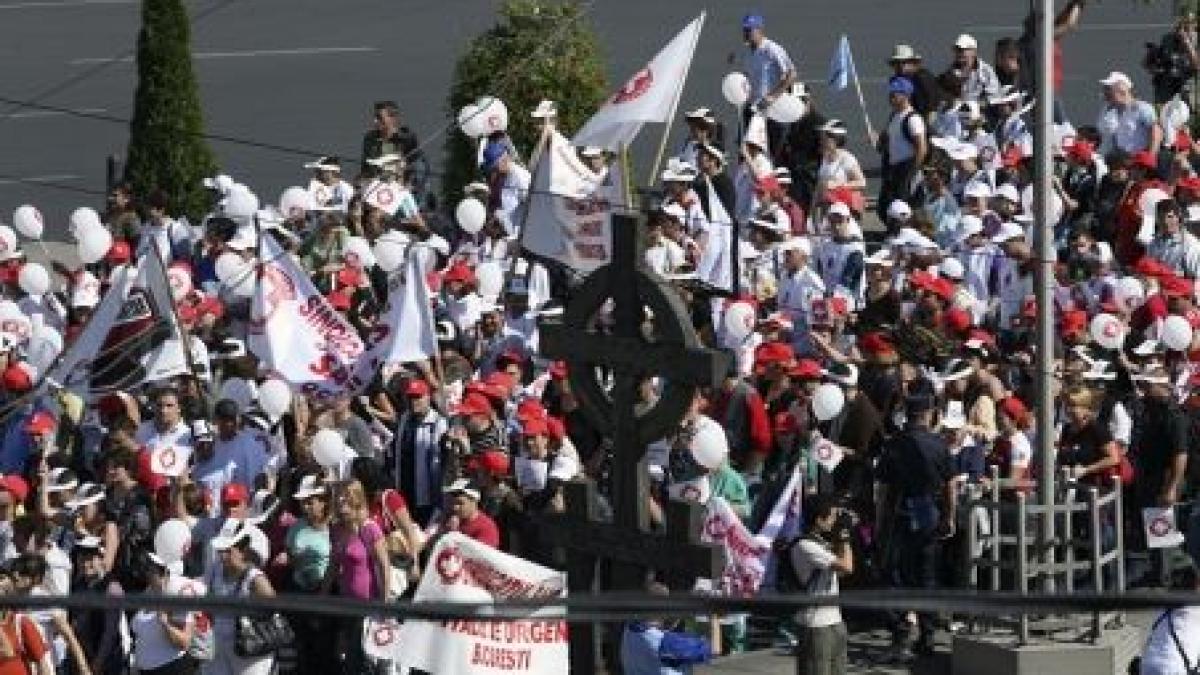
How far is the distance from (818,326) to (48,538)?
5.43 meters

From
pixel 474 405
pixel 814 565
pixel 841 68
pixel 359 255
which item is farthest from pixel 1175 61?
pixel 814 565

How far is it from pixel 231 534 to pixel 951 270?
642 cm

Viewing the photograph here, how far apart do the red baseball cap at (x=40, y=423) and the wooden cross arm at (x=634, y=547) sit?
7.57m

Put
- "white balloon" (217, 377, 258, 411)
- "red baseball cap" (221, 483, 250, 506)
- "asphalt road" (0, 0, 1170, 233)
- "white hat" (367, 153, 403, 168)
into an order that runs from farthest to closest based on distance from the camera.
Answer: "asphalt road" (0, 0, 1170, 233) → "white hat" (367, 153, 403, 168) → "white balloon" (217, 377, 258, 411) → "red baseball cap" (221, 483, 250, 506)

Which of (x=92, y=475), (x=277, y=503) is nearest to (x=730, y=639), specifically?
(x=277, y=503)

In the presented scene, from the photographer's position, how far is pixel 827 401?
20.6 meters

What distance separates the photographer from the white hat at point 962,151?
26234mm

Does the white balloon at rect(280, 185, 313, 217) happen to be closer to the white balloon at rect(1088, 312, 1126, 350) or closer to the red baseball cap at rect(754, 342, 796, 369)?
the red baseball cap at rect(754, 342, 796, 369)

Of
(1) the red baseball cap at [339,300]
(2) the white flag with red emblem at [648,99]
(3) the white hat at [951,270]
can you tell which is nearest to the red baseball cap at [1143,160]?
(3) the white hat at [951,270]

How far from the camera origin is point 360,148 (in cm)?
3369

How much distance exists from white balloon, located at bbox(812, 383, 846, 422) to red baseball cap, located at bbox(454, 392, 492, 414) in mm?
1821

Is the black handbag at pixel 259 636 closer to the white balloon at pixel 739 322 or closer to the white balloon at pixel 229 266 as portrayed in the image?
the white balloon at pixel 739 322

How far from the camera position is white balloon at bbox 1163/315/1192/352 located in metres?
21.3

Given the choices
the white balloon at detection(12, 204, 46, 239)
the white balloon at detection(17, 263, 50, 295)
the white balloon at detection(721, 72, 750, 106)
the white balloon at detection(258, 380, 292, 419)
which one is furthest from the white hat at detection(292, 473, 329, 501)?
the white balloon at detection(721, 72, 750, 106)
